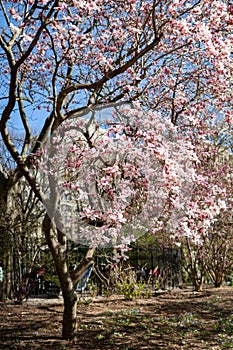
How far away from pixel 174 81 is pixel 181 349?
11.3ft

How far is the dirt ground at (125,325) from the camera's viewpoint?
5.03m

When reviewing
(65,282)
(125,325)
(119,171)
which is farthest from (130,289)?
(119,171)

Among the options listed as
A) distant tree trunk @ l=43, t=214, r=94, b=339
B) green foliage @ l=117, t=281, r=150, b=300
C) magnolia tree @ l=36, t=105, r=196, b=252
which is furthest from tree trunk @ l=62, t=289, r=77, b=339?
green foliage @ l=117, t=281, r=150, b=300

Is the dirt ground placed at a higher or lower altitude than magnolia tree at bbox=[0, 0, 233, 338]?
lower

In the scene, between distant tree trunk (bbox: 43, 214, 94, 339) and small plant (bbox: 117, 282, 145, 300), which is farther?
small plant (bbox: 117, 282, 145, 300)

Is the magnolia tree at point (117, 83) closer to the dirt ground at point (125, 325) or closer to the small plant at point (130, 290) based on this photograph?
the dirt ground at point (125, 325)

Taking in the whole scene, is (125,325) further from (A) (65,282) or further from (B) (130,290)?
(B) (130,290)

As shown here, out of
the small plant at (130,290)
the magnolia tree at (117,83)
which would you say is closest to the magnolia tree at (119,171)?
the magnolia tree at (117,83)

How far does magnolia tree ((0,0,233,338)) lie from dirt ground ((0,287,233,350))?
443mm

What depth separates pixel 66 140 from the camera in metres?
5.18

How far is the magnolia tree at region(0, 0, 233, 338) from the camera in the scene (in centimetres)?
443

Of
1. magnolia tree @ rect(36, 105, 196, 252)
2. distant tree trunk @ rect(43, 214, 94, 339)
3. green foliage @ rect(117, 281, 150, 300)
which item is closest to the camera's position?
magnolia tree @ rect(36, 105, 196, 252)

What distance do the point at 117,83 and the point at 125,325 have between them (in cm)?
337

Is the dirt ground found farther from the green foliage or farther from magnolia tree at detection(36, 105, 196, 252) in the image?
magnolia tree at detection(36, 105, 196, 252)
